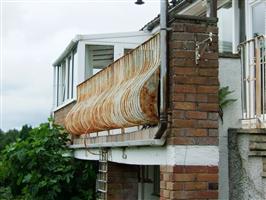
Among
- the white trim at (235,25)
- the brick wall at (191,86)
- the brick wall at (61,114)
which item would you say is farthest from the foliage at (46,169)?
the brick wall at (191,86)

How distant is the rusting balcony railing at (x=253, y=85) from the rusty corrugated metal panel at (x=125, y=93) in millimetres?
964

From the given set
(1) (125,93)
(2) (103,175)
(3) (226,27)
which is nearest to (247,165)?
(1) (125,93)

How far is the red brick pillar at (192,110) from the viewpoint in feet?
15.4

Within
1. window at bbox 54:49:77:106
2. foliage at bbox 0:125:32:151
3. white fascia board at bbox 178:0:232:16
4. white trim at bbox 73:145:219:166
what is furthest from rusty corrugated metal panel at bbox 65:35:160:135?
window at bbox 54:49:77:106

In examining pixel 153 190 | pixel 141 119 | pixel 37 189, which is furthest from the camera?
pixel 37 189

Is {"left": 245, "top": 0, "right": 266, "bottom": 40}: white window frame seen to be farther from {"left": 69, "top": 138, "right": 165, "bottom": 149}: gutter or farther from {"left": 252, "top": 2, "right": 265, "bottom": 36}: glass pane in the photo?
{"left": 69, "top": 138, "right": 165, "bottom": 149}: gutter

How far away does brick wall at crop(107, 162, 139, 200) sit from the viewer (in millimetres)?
7625

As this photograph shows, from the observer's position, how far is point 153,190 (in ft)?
29.6

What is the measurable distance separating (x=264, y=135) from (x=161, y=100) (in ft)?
3.26

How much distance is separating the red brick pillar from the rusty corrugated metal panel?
35cm

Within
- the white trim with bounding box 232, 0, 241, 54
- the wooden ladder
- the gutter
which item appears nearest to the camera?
the gutter

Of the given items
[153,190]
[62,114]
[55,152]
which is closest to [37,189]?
[55,152]

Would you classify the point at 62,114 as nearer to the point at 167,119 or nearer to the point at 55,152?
the point at 55,152

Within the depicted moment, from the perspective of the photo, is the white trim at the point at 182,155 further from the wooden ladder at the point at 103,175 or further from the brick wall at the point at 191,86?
the wooden ladder at the point at 103,175
